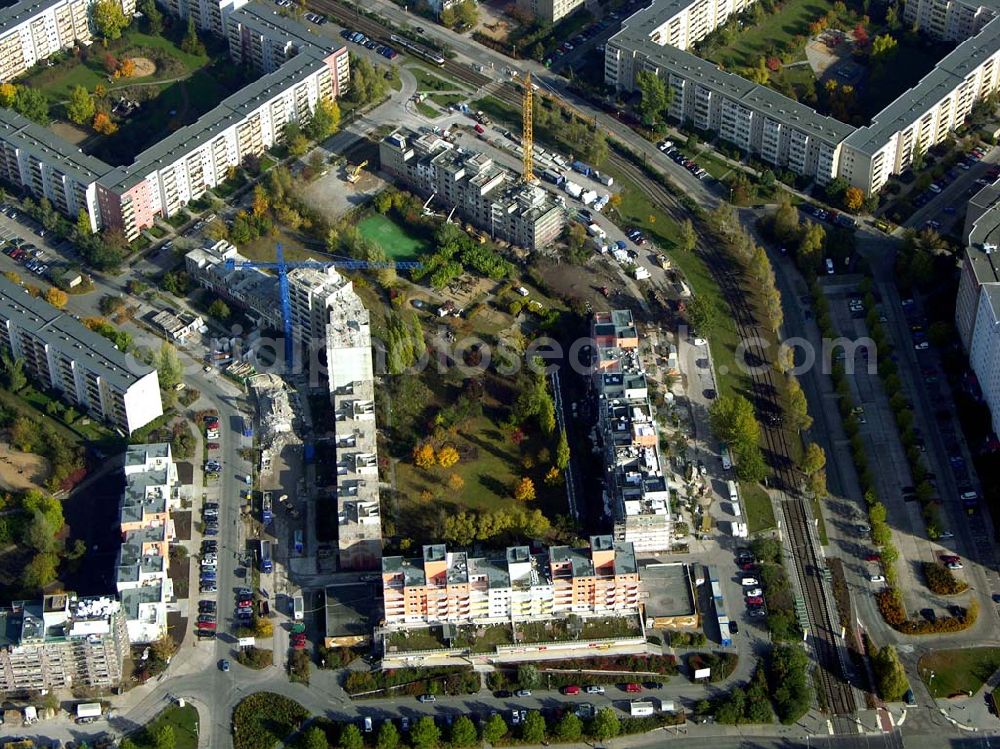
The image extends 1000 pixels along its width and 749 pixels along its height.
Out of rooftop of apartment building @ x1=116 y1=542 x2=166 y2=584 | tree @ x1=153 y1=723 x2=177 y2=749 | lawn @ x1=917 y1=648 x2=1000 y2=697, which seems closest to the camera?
tree @ x1=153 y1=723 x2=177 y2=749

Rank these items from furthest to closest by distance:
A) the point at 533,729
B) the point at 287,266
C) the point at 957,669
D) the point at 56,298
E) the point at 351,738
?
the point at 56,298
the point at 287,266
the point at 957,669
the point at 533,729
the point at 351,738

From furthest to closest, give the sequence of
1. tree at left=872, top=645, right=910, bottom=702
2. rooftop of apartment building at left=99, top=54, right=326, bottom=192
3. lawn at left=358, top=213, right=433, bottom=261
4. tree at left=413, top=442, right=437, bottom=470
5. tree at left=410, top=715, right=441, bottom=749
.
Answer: lawn at left=358, top=213, right=433, bottom=261
rooftop of apartment building at left=99, top=54, right=326, bottom=192
tree at left=413, top=442, right=437, bottom=470
tree at left=872, top=645, right=910, bottom=702
tree at left=410, top=715, right=441, bottom=749

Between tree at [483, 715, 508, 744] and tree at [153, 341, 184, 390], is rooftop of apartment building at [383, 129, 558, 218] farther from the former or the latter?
tree at [483, 715, 508, 744]

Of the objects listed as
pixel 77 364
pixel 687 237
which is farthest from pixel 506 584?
pixel 687 237

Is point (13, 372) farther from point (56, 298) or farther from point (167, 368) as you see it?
point (167, 368)

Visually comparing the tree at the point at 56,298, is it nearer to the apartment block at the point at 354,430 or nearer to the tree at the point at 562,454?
the apartment block at the point at 354,430

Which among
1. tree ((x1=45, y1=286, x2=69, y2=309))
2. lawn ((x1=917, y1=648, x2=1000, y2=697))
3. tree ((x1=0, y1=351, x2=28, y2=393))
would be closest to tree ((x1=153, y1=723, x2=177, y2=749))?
tree ((x1=0, y1=351, x2=28, y2=393))
